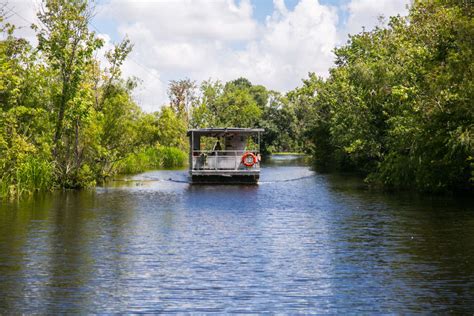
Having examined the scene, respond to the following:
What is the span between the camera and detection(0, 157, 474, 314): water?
12438mm

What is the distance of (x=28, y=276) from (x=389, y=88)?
30.7 meters

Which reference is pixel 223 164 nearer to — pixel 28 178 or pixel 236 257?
pixel 28 178

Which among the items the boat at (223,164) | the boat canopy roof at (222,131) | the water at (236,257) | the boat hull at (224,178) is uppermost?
the boat canopy roof at (222,131)

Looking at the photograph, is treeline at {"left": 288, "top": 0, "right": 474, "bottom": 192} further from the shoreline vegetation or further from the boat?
the boat

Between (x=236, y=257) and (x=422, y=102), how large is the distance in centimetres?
1791

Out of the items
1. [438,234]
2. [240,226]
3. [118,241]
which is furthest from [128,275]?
[438,234]

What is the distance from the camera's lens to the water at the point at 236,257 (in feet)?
40.8

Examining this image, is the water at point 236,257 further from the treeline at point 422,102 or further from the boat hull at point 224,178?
the boat hull at point 224,178

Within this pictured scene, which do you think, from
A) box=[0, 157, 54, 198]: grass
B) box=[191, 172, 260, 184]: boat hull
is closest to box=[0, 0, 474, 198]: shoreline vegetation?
box=[0, 157, 54, 198]: grass

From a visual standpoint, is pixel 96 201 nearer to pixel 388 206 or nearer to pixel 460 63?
pixel 388 206

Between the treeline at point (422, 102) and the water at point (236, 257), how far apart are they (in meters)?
2.93

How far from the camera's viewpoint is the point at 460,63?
27500 millimetres

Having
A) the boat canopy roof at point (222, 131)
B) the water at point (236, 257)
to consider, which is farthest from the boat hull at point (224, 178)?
the water at point (236, 257)

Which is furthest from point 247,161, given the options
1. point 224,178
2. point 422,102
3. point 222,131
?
point 422,102
